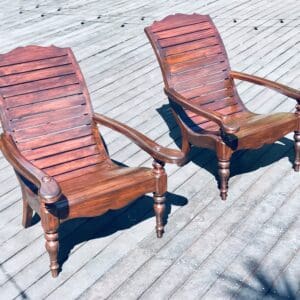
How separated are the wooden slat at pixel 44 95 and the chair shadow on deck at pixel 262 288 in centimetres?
184

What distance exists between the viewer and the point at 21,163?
361cm

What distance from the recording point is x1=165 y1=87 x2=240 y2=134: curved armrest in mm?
4078

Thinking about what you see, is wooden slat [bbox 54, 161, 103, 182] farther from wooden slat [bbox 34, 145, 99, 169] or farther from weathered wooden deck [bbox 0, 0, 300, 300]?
weathered wooden deck [bbox 0, 0, 300, 300]

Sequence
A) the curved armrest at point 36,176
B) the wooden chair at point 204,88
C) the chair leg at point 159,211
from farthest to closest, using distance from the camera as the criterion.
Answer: the wooden chair at point 204,88
the chair leg at point 159,211
the curved armrest at point 36,176

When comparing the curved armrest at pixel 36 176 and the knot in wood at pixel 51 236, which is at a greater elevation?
the curved armrest at pixel 36 176

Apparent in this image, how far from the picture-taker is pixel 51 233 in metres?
3.60

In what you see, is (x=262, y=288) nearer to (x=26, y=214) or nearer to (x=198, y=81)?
(x=26, y=214)

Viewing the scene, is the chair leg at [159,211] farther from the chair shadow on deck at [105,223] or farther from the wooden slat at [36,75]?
the wooden slat at [36,75]

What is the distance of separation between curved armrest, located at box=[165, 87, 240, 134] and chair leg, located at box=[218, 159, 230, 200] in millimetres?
315

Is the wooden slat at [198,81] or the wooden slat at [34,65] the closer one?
the wooden slat at [34,65]

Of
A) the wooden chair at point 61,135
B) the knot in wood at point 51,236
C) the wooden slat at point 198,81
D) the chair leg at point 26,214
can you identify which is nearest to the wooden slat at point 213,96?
the wooden slat at point 198,81

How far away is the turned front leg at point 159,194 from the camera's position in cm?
387

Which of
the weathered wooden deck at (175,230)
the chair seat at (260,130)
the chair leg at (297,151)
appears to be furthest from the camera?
the chair leg at (297,151)

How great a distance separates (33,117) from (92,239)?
3.37 feet
